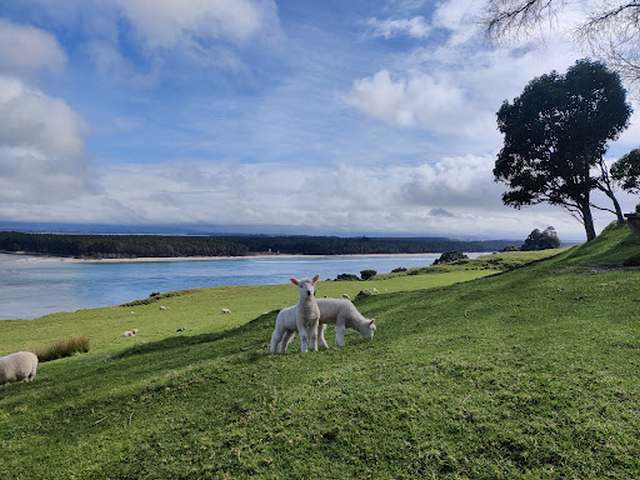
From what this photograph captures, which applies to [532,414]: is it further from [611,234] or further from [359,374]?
[611,234]

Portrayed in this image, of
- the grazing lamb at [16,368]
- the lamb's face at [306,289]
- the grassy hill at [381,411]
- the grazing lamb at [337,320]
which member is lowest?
the grazing lamb at [16,368]

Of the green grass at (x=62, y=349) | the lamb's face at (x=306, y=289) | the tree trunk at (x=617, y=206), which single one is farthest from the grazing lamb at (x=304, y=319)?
the tree trunk at (x=617, y=206)

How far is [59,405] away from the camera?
822 centimetres

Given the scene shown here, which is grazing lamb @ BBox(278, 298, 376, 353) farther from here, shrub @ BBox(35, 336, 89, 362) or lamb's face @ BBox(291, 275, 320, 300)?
shrub @ BBox(35, 336, 89, 362)

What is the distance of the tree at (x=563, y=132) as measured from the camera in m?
29.2

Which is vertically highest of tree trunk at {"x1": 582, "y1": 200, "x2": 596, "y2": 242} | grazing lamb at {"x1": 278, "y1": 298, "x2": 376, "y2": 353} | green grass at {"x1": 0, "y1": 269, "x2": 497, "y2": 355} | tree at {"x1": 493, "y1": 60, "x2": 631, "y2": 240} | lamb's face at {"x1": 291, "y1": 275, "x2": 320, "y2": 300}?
tree at {"x1": 493, "y1": 60, "x2": 631, "y2": 240}

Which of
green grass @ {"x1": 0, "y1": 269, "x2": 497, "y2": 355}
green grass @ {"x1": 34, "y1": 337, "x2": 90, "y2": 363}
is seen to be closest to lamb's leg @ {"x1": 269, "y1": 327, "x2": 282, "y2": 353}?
green grass @ {"x1": 0, "y1": 269, "x2": 497, "y2": 355}

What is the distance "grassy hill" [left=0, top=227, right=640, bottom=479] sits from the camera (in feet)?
15.7

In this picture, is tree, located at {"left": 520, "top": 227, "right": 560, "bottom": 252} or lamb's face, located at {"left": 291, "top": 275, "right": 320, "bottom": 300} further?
tree, located at {"left": 520, "top": 227, "right": 560, "bottom": 252}

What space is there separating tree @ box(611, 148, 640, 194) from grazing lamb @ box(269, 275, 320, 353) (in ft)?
90.7

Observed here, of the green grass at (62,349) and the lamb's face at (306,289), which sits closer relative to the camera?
the lamb's face at (306,289)

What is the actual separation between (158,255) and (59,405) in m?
157

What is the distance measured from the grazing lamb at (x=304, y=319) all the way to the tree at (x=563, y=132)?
27.1 m

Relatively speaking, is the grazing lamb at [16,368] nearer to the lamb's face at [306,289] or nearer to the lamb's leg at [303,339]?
the lamb's leg at [303,339]
